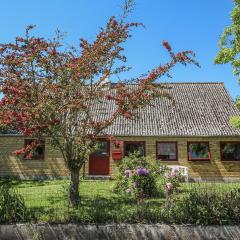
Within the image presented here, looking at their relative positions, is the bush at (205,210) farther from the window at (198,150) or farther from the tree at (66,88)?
the window at (198,150)

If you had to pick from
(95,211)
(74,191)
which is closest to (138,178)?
(74,191)

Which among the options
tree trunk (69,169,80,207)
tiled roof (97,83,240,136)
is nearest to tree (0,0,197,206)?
tree trunk (69,169,80,207)

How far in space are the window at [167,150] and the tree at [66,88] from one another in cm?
1155

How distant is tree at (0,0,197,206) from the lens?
978 cm

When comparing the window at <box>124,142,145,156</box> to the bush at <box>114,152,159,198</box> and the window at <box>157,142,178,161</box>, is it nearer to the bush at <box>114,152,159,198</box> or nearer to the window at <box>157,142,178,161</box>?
the window at <box>157,142,178,161</box>

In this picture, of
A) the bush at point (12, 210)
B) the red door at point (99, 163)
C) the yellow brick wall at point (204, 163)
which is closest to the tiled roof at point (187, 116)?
the yellow brick wall at point (204, 163)

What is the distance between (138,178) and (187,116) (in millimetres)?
10898

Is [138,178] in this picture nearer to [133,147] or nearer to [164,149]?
[133,147]

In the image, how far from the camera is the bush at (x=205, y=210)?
8930 mm

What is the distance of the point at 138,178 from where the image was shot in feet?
42.3

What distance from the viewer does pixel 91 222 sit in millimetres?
8977

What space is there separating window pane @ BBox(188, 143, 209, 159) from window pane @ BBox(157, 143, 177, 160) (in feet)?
3.14

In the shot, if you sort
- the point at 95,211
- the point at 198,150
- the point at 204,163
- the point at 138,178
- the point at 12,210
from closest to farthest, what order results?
the point at 12,210 → the point at 95,211 → the point at 138,178 → the point at 204,163 → the point at 198,150

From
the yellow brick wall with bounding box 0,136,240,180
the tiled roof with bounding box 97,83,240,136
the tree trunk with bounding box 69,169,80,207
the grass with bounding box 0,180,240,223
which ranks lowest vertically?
the grass with bounding box 0,180,240,223
